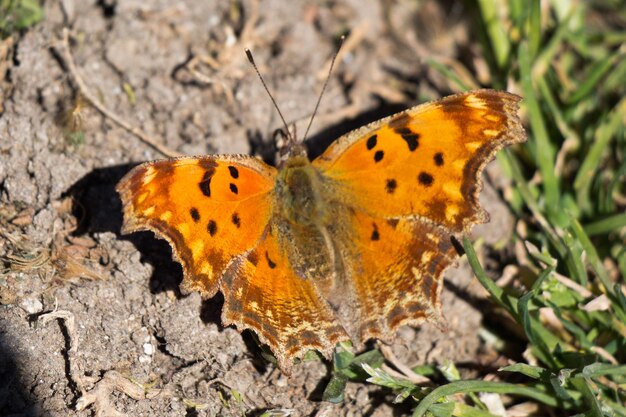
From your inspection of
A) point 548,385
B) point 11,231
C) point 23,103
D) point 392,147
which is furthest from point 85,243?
point 548,385

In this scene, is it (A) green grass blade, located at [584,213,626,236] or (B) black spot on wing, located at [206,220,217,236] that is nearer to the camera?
(B) black spot on wing, located at [206,220,217,236]

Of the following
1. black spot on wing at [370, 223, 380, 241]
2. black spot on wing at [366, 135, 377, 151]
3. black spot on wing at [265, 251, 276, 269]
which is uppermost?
black spot on wing at [366, 135, 377, 151]

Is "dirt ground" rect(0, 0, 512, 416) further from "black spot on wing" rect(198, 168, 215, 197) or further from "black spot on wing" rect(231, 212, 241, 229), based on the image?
"black spot on wing" rect(198, 168, 215, 197)

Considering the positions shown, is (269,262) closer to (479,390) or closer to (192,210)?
(192,210)

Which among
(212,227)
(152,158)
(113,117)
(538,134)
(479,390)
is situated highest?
(538,134)

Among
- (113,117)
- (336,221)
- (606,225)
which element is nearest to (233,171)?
A: (336,221)

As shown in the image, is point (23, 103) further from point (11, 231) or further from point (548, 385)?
point (548, 385)

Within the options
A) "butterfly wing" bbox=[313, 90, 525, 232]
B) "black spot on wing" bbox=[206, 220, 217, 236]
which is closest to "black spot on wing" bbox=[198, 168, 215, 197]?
"black spot on wing" bbox=[206, 220, 217, 236]
